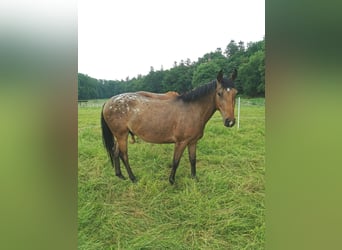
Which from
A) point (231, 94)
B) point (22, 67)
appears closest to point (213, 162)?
point (231, 94)

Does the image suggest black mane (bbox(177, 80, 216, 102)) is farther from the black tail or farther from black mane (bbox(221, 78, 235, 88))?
the black tail

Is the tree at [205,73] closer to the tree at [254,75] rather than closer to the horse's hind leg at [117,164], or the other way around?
the tree at [254,75]

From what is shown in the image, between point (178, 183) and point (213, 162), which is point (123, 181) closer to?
point (178, 183)

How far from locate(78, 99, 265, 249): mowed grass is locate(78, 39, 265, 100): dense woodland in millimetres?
80

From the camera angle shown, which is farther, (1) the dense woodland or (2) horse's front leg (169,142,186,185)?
(2) horse's front leg (169,142,186,185)

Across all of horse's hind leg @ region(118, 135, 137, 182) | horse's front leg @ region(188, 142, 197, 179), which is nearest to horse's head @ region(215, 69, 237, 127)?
horse's front leg @ region(188, 142, 197, 179)

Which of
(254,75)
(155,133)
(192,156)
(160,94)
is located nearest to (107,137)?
(155,133)

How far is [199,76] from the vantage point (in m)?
1.58

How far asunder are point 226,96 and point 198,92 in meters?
0.15

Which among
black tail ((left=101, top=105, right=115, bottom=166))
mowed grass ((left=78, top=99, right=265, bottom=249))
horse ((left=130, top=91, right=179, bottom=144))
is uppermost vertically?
horse ((left=130, top=91, right=179, bottom=144))

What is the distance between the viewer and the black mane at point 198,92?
1590mm

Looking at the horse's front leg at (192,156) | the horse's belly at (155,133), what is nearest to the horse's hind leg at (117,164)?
the horse's belly at (155,133)

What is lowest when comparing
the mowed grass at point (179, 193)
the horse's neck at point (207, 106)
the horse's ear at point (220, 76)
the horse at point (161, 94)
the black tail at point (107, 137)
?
the mowed grass at point (179, 193)

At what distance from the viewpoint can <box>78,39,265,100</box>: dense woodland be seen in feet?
4.91
